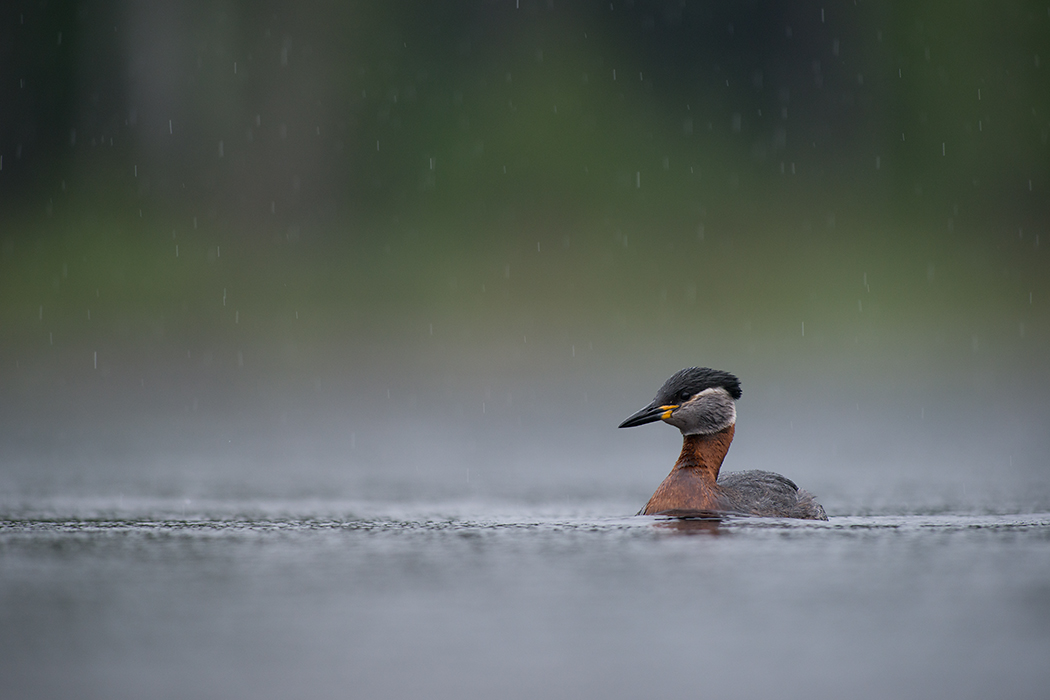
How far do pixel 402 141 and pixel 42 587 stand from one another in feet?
60.8

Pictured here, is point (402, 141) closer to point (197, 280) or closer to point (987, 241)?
point (197, 280)

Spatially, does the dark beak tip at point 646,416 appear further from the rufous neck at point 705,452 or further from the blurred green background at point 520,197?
the blurred green background at point 520,197

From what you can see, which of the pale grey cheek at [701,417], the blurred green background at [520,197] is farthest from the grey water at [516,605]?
the blurred green background at [520,197]

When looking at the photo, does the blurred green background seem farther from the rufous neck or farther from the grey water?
the grey water

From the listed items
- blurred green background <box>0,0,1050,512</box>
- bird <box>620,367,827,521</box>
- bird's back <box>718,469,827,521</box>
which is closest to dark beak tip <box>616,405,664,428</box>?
bird <box>620,367,827,521</box>

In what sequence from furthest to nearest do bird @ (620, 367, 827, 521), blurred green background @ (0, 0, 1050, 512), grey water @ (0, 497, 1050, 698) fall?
1. blurred green background @ (0, 0, 1050, 512)
2. bird @ (620, 367, 827, 521)
3. grey water @ (0, 497, 1050, 698)

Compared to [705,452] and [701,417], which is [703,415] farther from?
[705,452]

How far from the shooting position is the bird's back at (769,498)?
360 inches

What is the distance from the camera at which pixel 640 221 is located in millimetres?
23688

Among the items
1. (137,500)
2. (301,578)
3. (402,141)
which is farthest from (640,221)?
(301,578)

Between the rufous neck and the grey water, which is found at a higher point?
the rufous neck

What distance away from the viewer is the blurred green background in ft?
65.1

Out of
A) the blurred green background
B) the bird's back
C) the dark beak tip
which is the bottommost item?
the bird's back

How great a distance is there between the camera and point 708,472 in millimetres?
9445
